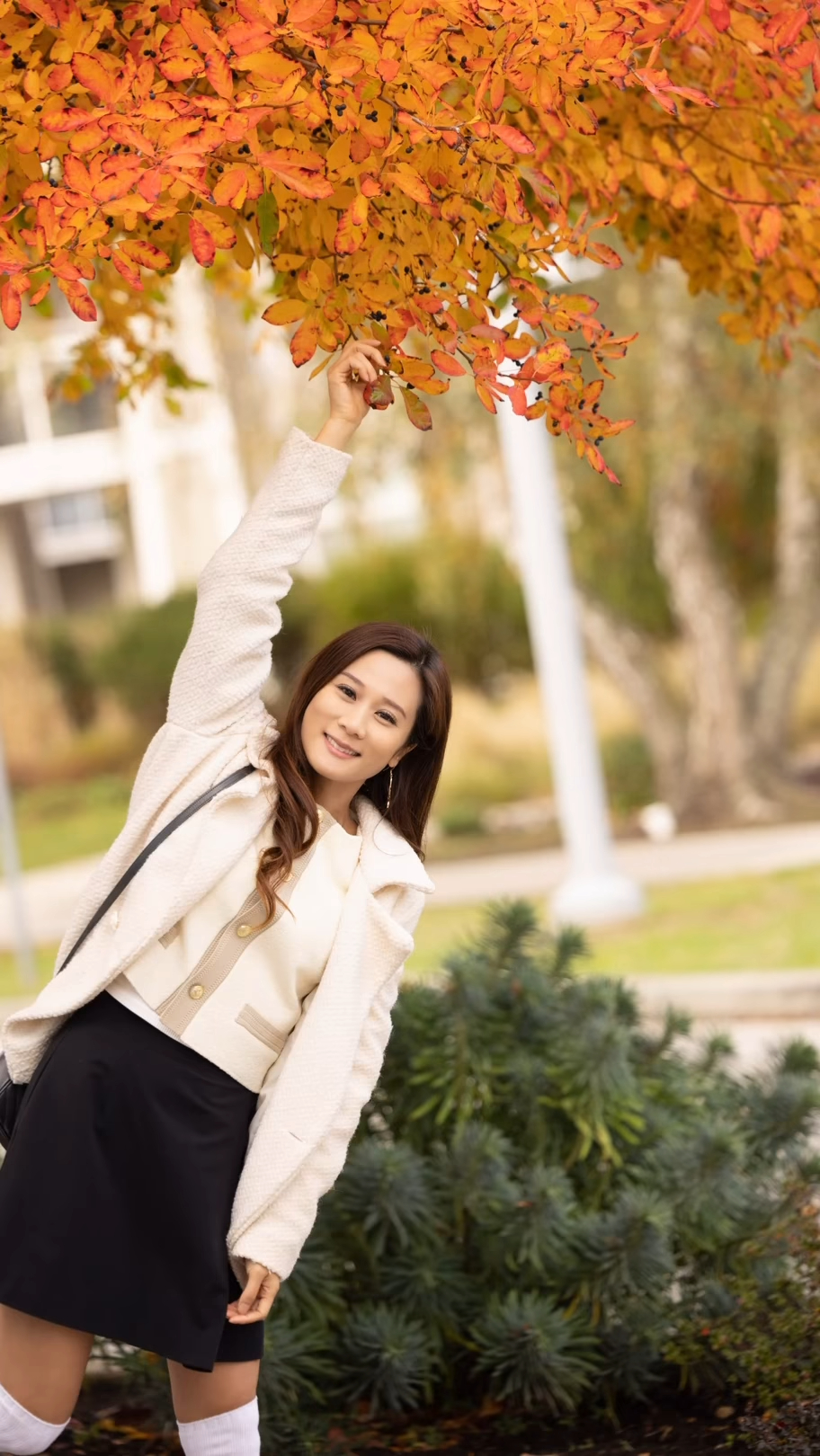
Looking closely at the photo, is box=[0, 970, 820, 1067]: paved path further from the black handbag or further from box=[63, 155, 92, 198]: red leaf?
box=[63, 155, 92, 198]: red leaf

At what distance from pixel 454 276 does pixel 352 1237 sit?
6.02ft

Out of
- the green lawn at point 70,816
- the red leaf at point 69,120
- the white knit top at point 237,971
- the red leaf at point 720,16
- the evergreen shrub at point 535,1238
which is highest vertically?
the red leaf at point 720,16

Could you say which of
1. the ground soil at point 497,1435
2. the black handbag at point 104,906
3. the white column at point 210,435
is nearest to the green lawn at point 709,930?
the ground soil at point 497,1435

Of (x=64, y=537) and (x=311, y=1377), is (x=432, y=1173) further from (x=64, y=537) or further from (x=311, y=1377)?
(x=64, y=537)

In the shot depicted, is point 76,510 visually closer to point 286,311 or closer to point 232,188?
point 286,311

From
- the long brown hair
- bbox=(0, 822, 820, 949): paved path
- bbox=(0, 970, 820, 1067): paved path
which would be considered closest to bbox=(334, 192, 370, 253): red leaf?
the long brown hair

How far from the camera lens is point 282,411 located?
50.1ft

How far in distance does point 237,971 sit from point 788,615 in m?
12.0

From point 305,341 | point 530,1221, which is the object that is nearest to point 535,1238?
point 530,1221

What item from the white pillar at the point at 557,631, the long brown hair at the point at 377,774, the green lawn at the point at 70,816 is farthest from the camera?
the green lawn at the point at 70,816

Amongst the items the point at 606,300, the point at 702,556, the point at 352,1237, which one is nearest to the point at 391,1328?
the point at 352,1237

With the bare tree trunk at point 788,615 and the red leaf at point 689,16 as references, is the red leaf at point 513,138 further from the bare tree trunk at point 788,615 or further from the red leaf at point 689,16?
the bare tree trunk at point 788,615

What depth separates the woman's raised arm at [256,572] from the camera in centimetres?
245

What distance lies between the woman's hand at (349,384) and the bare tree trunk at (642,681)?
11.5m
